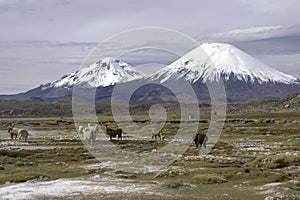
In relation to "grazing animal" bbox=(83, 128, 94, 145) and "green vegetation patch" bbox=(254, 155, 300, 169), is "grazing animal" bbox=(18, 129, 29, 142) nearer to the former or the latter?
"grazing animal" bbox=(83, 128, 94, 145)

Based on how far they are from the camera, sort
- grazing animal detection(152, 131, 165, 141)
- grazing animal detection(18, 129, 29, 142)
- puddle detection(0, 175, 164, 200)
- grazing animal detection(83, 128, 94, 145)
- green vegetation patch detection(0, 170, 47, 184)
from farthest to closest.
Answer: grazing animal detection(18, 129, 29, 142)
grazing animal detection(152, 131, 165, 141)
grazing animal detection(83, 128, 94, 145)
green vegetation patch detection(0, 170, 47, 184)
puddle detection(0, 175, 164, 200)

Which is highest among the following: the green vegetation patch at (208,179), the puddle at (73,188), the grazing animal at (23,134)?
the grazing animal at (23,134)

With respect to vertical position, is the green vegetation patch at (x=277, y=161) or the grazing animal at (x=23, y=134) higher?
the grazing animal at (x=23, y=134)

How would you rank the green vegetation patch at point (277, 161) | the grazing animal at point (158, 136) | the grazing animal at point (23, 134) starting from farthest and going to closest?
the grazing animal at point (23, 134), the grazing animal at point (158, 136), the green vegetation patch at point (277, 161)

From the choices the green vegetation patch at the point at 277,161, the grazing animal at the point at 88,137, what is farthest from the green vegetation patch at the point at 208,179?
the grazing animal at the point at 88,137

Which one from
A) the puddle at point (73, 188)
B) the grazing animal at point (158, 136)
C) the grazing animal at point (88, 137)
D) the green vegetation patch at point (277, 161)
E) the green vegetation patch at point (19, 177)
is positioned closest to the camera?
the puddle at point (73, 188)

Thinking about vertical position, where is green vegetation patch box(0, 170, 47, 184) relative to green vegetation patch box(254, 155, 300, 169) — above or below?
above

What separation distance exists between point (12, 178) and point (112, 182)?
668 centimetres

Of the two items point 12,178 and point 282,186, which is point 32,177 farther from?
point 282,186

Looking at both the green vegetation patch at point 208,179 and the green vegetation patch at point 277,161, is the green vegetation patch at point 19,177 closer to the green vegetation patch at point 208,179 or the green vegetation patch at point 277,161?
the green vegetation patch at point 208,179

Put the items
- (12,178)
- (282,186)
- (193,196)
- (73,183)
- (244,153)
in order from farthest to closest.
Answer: (244,153)
(12,178)
(73,183)
(282,186)
(193,196)

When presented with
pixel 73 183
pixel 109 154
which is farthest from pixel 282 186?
pixel 109 154

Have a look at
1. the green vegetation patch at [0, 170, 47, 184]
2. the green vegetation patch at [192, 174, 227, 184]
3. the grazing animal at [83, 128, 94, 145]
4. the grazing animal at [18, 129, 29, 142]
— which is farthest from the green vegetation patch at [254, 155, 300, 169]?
the grazing animal at [18, 129, 29, 142]

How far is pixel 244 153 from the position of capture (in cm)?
4650
